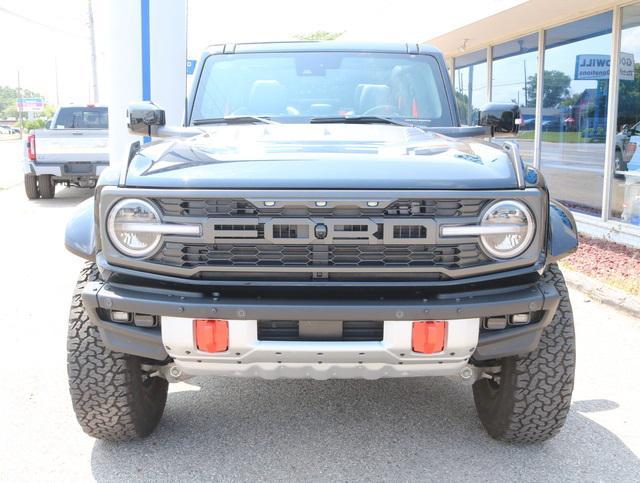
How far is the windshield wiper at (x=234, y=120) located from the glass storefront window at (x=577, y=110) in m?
6.40

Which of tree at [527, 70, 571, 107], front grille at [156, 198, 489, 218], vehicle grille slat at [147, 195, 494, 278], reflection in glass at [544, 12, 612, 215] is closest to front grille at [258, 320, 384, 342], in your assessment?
vehicle grille slat at [147, 195, 494, 278]

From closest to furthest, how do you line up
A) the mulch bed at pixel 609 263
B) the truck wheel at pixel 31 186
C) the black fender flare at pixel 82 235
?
the black fender flare at pixel 82 235, the mulch bed at pixel 609 263, the truck wheel at pixel 31 186

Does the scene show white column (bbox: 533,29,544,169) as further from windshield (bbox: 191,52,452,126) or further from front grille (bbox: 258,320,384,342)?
front grille (bbox: 258,320,384,342)

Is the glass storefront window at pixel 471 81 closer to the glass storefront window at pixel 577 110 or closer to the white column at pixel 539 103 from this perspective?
the white column at pixel 539 103

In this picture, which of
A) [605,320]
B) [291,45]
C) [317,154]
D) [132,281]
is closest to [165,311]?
[132,281]

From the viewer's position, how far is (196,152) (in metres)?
3.02

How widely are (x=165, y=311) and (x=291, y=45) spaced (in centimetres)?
241

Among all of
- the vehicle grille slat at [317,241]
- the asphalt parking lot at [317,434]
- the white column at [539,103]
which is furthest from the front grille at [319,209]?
the white column at [539,103]

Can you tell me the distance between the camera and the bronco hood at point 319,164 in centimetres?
264

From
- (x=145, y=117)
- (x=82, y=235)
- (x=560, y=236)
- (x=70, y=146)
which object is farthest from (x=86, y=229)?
(x=70, y=146)

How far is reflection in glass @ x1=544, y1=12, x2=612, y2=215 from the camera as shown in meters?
9.05

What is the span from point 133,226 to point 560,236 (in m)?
1.72

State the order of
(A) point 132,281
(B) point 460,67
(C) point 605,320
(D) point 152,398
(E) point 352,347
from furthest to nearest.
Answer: (B) point 460,67 < (C) point 605,320 < (D) point 152,398 < (A) point 132,281 < (E) point 352,347

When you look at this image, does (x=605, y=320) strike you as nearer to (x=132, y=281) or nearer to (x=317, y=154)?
(x=317, y=154)
